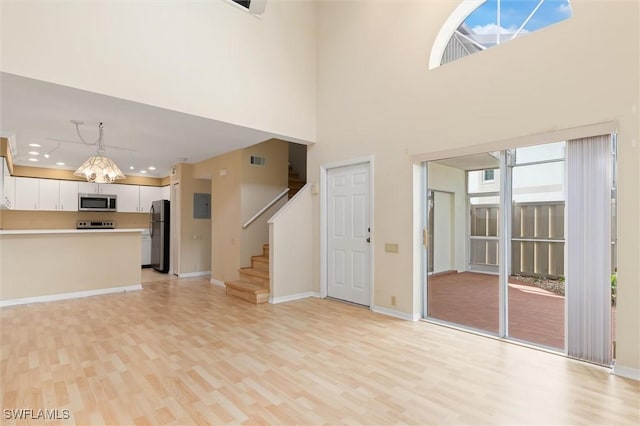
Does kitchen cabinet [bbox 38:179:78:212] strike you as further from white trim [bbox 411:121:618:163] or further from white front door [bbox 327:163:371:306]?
white trim [bbox 411:121:618:163]

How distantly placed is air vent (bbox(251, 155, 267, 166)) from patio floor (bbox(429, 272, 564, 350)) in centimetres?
404

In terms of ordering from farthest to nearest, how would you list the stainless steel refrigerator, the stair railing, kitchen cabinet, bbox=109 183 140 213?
kitchen cabinet, bbox=109 183 140 213 < the stainless steel refrigerator < the stair railing

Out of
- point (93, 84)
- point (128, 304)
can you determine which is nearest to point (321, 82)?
point (93, 84)

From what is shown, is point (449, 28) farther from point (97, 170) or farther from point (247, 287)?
point (97, 170)

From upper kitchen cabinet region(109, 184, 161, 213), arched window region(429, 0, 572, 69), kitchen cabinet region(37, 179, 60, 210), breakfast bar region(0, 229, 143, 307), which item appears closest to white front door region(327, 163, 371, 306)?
arched window region(429, 0, 572, 69)

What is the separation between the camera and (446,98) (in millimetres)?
3889

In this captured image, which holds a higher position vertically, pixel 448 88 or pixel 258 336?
pixel 448 88

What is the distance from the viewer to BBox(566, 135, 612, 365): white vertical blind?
9.34 feet

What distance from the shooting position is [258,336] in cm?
365

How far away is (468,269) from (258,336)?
265 cm

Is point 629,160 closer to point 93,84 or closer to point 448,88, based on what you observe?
point 448,88

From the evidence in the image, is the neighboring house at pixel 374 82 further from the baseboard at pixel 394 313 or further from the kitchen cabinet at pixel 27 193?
the kitchen cabinet at pixel 27 193

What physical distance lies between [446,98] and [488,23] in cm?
90

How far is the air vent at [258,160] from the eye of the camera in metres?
6.51
